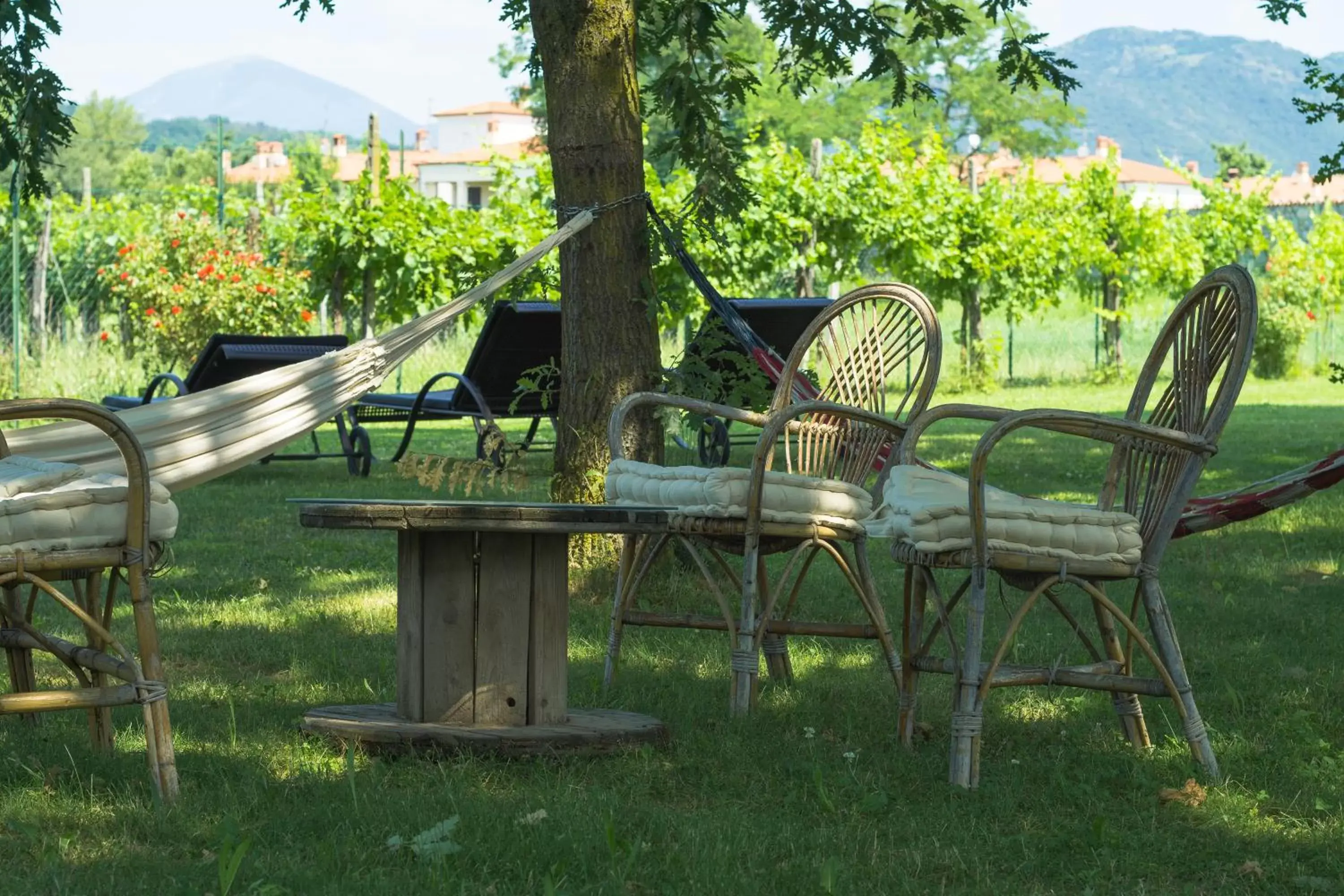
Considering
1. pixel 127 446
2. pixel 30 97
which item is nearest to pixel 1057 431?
pixel 127 446

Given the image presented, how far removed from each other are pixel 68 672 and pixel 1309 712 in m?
2.81

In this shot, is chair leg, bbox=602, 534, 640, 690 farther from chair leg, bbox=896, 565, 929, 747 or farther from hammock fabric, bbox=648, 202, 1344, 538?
hammock fabric, bbox=648, 202, 1344, 538

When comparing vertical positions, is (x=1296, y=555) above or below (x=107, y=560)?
below

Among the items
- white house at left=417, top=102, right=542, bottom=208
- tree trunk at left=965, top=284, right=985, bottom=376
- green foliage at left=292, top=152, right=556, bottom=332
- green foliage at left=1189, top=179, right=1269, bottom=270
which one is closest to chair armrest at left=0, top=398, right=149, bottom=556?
green foliage at left=292, top=152, right=556, bottom=332

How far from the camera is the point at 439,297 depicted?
12.8m

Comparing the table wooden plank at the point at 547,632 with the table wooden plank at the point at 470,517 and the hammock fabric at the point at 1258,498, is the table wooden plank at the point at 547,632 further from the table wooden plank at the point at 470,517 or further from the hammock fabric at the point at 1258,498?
the hammock fabric at the point at 1258,498

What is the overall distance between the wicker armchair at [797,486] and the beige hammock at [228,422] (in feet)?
2.41

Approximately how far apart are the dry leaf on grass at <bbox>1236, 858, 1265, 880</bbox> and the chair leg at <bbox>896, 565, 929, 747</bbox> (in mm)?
801

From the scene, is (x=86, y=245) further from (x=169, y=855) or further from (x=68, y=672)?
(x=169, y=855)

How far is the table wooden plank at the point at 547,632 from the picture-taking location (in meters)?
2.96

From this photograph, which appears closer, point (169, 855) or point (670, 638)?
point (169, 855)

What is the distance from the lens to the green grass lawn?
2.29 meters

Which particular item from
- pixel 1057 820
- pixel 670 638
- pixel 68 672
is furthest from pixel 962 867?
pixel 68 672

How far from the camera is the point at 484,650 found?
294 centimetres
